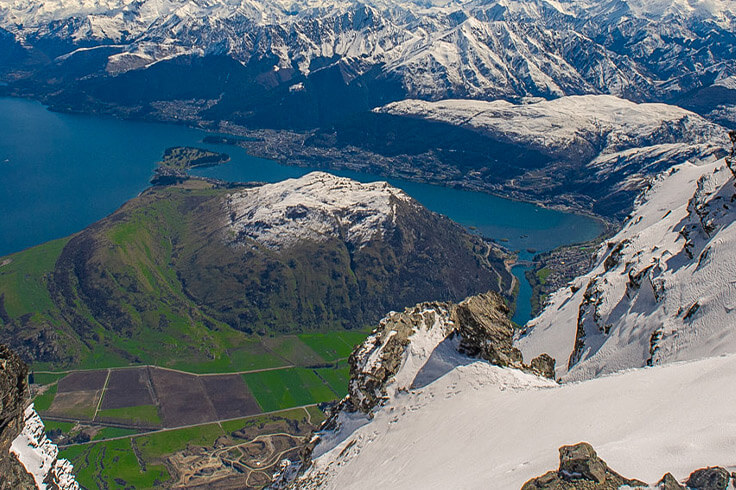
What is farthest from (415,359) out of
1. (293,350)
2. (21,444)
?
(293,350)

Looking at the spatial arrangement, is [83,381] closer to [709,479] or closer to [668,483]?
[668,483]

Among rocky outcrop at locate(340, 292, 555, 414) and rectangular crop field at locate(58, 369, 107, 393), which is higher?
rocky outcrop at locate(340, 292, 555, 414)

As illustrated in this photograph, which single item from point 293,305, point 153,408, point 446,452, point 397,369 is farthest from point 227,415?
point 446,452

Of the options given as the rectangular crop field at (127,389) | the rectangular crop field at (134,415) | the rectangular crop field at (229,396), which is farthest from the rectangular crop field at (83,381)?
the rectangular crop field at (229,396)

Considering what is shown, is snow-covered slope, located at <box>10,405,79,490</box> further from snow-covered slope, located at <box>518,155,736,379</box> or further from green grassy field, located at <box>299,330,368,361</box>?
green grassy field, located at <box>299,330,368,361</box>

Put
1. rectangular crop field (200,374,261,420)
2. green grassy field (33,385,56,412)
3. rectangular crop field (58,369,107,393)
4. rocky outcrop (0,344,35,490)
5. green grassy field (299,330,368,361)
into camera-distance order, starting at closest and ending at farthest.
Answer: rocky outcrop (0,344,35,490), green grassy field (33,385,56,412), rectangular crop field (200,374,261,420), rectangular crop field (58,369,107,393), green grassy field (299,330,368,361)

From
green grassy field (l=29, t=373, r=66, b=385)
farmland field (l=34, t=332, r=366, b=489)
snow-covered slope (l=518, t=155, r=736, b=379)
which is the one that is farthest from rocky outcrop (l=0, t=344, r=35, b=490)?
green grassy field (l=29, t=373, r=66, b=385)
